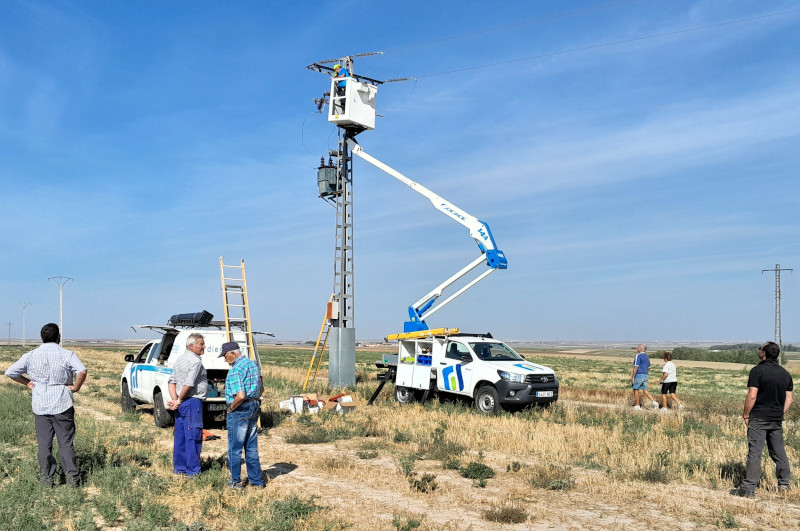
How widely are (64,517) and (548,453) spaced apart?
23.8ft

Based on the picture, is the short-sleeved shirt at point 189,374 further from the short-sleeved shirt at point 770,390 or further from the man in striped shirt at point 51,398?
the short-sleeved shirt at point 770,390

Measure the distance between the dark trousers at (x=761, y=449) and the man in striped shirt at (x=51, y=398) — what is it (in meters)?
8.32

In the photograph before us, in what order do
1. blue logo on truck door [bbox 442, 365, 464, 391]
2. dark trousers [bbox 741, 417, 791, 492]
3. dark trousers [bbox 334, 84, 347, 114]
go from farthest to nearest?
1. dark trousers [bbox 334, 84, 347, 114]
2. blue logo on truck door [bbox 442, 365, 464, 391]
3. dark trousers [bbox 741, 417, 791, 492]

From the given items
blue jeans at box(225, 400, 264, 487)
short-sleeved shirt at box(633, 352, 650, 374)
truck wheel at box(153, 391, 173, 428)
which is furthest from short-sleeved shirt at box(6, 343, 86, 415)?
short-sleeved shirt at box(633, 352, 650, 374)

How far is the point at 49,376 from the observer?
8305 millimetres

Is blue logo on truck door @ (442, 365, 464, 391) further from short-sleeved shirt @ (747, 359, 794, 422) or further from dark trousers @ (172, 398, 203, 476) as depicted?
dark trousers @ (172, 398, 203, 476)

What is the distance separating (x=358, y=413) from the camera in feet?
53.7

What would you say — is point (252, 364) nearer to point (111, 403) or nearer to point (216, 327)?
point (216, 327)

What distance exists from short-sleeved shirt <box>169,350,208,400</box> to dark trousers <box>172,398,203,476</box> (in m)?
0.13

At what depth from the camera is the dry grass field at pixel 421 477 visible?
734 centimetres

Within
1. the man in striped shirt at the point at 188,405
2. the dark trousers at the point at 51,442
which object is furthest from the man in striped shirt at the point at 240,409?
the dark trousers at the point at 51,442

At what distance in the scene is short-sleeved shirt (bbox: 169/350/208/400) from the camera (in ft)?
29.4

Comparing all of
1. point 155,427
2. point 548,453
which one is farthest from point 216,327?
point 548,453

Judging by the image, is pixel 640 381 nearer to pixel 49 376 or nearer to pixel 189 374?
pixel 189 374
